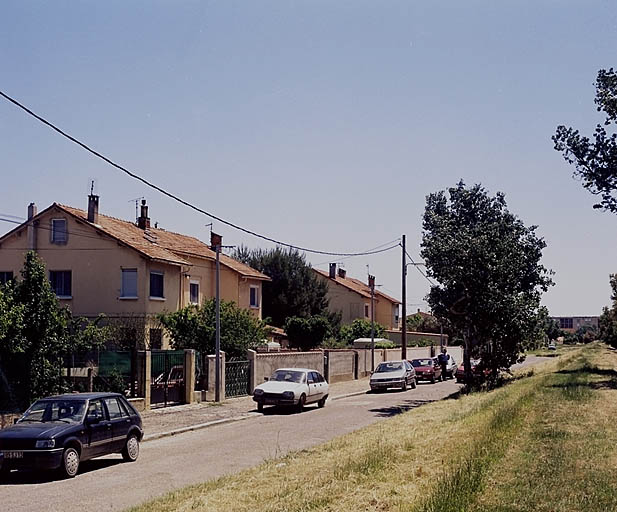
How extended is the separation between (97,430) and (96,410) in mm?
446

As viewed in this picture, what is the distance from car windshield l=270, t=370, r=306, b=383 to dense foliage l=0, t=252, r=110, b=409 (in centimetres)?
882

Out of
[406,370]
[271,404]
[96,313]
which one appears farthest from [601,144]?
[96,313]

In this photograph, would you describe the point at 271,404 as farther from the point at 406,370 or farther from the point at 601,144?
the point at 601,144

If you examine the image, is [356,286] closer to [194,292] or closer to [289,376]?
[194,292]

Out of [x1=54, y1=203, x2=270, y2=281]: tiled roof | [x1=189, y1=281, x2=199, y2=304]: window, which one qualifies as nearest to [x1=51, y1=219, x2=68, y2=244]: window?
[x1=54, y1=203, x2=270, y2=281]: tiled roof

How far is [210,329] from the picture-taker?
33031 millimetres

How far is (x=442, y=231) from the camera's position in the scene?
33031mm

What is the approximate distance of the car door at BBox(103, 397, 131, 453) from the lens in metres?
16.2

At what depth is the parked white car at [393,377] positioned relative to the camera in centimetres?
3831

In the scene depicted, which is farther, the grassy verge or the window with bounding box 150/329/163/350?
the window with bounding box 150/329/163/350

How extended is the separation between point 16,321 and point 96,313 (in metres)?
18.8

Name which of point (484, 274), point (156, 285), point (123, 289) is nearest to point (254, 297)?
point (156, 285)

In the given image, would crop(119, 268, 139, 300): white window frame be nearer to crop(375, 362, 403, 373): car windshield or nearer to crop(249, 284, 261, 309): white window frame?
crop(375, 362, 403, 373): car windshield

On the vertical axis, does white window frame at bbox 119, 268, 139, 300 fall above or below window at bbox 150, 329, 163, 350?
above
